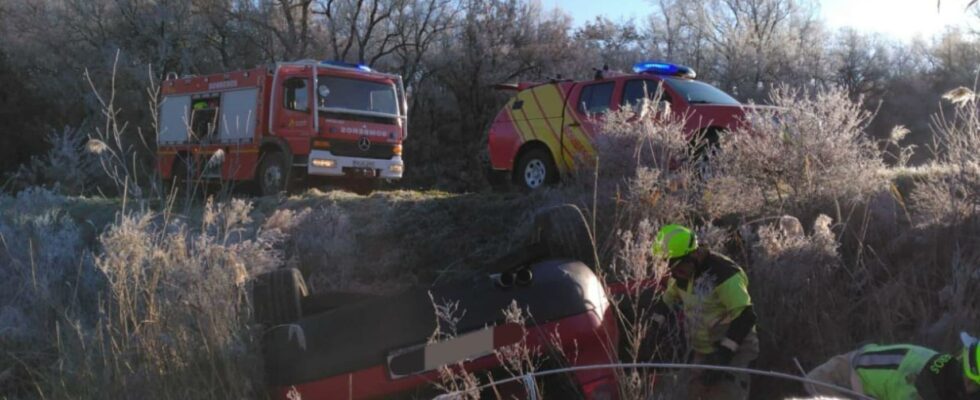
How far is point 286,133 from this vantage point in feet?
43.8

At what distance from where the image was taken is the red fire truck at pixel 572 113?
877cm

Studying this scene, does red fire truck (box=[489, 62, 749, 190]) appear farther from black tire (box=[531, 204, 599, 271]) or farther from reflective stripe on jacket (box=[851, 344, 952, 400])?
reflective stripe on jacket (box=[851, 344, 952, 400])

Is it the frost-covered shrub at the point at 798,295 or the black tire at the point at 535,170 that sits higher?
the black tire at the point at 535,170

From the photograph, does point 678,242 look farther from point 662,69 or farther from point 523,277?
point 662,69

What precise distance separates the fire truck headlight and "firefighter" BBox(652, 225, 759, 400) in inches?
363

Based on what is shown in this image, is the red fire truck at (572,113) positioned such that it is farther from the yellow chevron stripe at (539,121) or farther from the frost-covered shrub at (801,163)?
the frost-covered shrub at (801,163)

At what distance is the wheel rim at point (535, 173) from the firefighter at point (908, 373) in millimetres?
6594

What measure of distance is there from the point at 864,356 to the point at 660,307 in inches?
51.0

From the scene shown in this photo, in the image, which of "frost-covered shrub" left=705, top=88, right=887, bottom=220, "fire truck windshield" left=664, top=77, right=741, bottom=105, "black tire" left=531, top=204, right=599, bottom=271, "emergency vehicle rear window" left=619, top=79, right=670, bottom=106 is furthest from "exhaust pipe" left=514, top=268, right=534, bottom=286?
"emergency vehicle rear window" left=619, top=79, right=670, bottom=106

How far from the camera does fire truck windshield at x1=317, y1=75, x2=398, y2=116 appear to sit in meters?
13.5

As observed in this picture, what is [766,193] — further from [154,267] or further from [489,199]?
[154,267]

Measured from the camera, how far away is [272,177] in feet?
43.8

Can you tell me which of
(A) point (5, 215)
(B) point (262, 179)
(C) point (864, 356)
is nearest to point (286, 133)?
(B) point (262, 179)

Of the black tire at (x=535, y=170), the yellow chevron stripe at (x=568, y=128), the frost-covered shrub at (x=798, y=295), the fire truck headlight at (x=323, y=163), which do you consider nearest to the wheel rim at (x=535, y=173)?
the black tire at (x=535, y=170)
